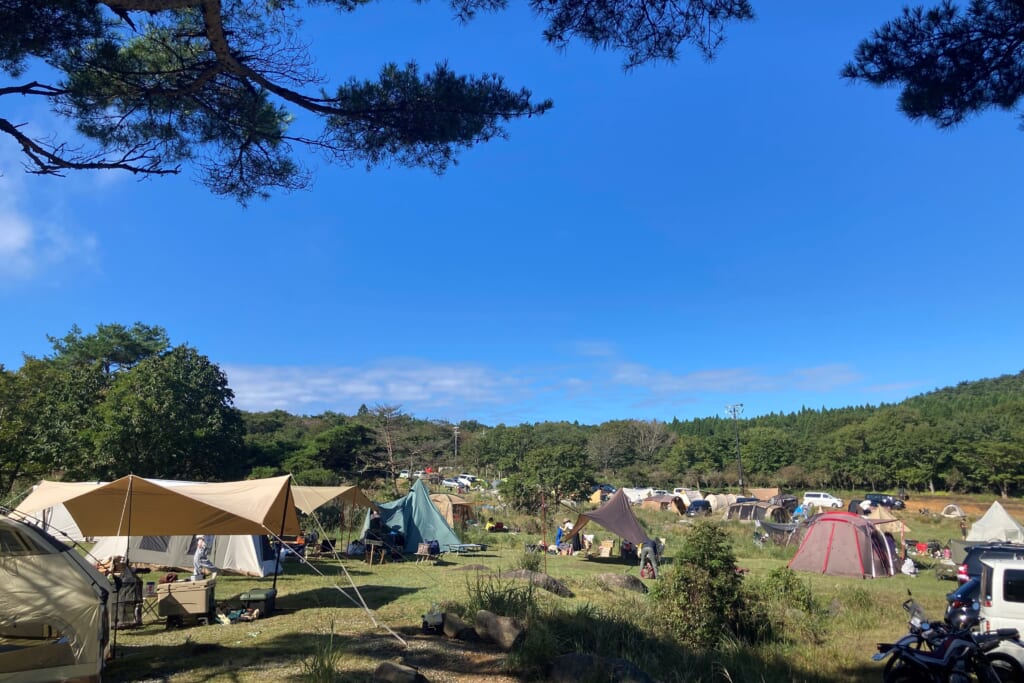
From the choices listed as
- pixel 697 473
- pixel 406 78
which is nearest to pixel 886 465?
pixel 697 473

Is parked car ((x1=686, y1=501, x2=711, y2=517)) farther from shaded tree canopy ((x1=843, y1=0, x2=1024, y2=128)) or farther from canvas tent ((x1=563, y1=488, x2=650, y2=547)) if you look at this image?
shaded tree canopy ((x1=843, y1=0, x2=1024, y2=128))

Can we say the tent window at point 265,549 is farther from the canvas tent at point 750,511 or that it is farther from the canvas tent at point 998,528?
the canvas tent at point 750,511

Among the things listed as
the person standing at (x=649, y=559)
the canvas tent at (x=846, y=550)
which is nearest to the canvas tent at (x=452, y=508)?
the person standing at (x=649, y=559)

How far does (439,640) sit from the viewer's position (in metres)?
6.75

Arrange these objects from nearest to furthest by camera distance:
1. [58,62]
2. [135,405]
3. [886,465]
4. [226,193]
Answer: [58,62]
[226,193]
[135,405]
[886,465]

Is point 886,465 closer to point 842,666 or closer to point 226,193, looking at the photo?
point 842,666

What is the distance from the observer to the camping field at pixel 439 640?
5609 millimetres

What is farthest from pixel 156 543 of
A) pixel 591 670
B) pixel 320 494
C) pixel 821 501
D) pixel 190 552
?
pixel 821 501

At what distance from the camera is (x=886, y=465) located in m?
54.6

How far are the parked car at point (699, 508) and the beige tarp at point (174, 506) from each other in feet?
108

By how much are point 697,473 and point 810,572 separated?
50.0m

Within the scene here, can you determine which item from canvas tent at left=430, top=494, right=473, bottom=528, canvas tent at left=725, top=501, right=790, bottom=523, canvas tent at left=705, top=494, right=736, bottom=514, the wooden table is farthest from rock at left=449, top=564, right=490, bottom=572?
canvas tent at left=705, top=494, right=736, bottom=514

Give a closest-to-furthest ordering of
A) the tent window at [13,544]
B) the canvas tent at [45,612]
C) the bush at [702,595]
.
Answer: the canvas tent at [45,612]
the tent window at [13,544]
the bush at [702,595]

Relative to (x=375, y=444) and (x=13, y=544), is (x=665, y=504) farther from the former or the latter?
(x=13, y=544)
